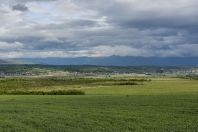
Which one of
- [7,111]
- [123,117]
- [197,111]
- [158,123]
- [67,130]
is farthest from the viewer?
[7,111]

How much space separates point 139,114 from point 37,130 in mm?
13643

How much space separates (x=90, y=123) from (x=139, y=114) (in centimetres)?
830

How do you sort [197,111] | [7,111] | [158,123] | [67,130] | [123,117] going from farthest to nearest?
[7,111] < [197,111] < [123,117] < [158,123] < [67,130]

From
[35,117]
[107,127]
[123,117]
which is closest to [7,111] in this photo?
[35,117]

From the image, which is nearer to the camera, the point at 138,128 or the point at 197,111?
the point at 138,128

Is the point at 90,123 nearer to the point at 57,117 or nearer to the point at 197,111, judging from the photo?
the point at 57,117

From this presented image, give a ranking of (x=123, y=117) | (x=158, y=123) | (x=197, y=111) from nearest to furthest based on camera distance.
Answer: (x=158, y=123)
(x=123, y=117)
(x=197, y=111)

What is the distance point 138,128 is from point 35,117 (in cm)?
1259

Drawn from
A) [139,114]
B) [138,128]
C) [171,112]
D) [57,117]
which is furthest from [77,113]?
[138,128]

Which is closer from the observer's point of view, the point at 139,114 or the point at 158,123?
the point at 158,123

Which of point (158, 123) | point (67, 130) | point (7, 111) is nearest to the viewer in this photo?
point (67, 130)

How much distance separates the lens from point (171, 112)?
46938 millimetres

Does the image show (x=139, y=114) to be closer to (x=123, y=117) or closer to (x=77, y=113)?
(x=123, y=117)

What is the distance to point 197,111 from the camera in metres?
46.8
